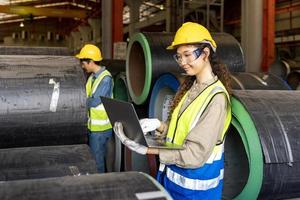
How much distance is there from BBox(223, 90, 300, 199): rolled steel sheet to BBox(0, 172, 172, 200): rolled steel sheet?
34.6 inches

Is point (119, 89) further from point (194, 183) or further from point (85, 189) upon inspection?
point (85, 189)

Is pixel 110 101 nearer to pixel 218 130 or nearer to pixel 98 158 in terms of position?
pixel 218 130

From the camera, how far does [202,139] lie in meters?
1.69

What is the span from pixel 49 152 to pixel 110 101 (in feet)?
1.73

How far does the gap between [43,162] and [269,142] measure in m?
1.11

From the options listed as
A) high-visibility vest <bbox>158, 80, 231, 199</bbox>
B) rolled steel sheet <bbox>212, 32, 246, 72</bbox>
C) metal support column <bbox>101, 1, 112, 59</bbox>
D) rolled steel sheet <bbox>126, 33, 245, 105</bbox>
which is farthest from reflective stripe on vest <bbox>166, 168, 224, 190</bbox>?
metal support column <bbox>101, 1, 112, 59</bbox>

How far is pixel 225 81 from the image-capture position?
6.14 ft

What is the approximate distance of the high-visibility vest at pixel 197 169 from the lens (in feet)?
5.78

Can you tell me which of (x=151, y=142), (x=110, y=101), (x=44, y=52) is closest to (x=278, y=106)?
(x=151, y=142)

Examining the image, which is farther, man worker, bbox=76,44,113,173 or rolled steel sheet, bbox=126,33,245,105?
man worker, bbox=76,44,113,173

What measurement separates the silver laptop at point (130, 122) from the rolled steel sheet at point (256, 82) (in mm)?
1477

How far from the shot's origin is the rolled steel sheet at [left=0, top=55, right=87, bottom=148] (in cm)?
218

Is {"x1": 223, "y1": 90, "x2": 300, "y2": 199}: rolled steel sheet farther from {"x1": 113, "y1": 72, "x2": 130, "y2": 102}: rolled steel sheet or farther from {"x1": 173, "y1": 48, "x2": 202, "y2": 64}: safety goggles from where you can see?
{"x1": 113, "y1": 72, "x2": 130, "y2": 102}: rolled steel sheet

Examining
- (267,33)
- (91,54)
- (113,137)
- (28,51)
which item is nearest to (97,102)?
(91,54)
